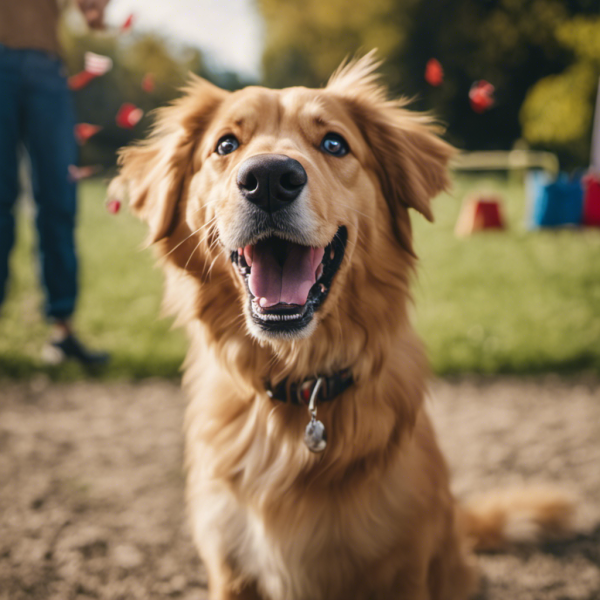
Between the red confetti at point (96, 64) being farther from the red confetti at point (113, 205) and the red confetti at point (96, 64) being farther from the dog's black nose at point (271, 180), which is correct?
the dog's black nose at point (271, 180)

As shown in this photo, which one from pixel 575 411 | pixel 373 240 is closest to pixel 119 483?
pixel 373 240

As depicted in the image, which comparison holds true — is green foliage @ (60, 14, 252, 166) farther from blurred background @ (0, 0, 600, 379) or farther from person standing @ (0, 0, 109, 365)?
person standing @ (0, 0, 109, 365)

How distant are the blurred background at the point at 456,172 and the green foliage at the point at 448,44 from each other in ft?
0.19

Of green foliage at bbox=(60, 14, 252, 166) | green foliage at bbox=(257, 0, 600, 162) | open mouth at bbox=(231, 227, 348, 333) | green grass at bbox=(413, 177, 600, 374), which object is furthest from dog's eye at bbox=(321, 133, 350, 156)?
green foliage at bbox=(60, 14, 252, 166)

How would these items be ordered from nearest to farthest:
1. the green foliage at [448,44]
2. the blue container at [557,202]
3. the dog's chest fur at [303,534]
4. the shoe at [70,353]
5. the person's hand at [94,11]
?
the dog's chest fur at [303,534] < the person's hand at [94,11] < the shoe at [70,353] < the blue container at [557,202] < the green foliage at [448,44]

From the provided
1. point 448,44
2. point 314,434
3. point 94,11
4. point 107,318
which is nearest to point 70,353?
point 107,318

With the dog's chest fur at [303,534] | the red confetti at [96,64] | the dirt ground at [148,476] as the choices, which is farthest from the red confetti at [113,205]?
the dirt ground at [148,476]

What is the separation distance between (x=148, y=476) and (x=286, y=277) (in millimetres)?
1699

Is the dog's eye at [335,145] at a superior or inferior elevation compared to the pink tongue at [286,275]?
superior

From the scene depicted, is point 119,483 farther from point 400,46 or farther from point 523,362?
point 400,46

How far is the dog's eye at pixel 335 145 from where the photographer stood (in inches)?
80.7

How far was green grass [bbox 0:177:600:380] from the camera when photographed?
14.0 feet

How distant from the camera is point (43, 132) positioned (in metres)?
3.55

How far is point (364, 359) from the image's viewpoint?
1971 millimetres
